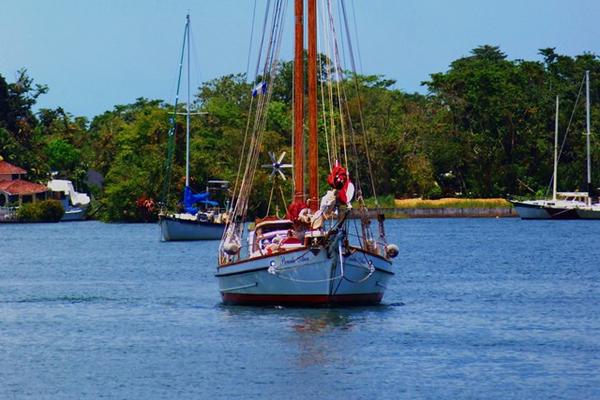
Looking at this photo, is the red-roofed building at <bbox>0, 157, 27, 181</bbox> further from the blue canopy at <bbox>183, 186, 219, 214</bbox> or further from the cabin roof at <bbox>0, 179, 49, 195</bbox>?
the blue canopy at <bbox>183, 186, 219, 214</bbox>

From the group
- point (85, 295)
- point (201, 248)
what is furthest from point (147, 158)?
point (85, 295)

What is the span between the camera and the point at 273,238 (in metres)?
51.3

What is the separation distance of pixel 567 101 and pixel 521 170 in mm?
9762

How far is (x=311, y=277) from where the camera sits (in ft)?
161

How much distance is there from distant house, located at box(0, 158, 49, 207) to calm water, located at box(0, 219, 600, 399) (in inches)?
3662

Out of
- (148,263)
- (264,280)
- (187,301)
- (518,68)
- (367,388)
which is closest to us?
(367,388)

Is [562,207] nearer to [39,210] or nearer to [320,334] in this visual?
[39,210]

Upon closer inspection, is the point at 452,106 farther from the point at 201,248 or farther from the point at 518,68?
the point at 201,248

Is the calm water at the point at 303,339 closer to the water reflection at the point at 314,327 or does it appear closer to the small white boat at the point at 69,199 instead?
the water reflection at the point at 314,327

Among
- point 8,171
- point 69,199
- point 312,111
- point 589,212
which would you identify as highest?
point 8,171

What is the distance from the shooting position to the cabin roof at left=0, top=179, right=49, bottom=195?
6727 inches

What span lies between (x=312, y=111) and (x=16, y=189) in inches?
4870

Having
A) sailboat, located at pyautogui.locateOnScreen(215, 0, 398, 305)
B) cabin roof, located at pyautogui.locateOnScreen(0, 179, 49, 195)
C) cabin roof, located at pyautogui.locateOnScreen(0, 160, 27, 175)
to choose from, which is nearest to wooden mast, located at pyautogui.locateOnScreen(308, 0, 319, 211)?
sailboat, located at pyautogui.locateOnScreen(215, 0, 398, 305)

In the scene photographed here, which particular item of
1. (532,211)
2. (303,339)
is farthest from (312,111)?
(532,211)
